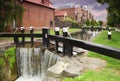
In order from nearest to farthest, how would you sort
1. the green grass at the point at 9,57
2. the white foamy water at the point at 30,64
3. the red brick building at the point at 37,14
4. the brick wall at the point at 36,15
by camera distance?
the white foamy water at the point at 30,64
the green grass at the point at 9,57
the red brick building at the point at 37,14
the brick wall at the point at 36,15

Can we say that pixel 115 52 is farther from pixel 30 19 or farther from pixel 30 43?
pixel 30 19

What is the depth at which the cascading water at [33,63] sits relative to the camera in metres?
9.47

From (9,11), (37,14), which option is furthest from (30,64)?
(37,14)

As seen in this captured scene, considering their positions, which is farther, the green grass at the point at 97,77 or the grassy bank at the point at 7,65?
the grassy bank at the point at 7,65

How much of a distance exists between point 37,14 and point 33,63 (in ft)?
78.5

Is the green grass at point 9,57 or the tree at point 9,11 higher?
the tree at point 9,11

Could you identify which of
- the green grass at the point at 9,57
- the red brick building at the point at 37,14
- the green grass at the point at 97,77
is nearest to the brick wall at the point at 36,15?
the red brick building at the point at 37,14

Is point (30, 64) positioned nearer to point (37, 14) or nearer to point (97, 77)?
point (97, 77)

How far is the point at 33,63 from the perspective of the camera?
33.8 ft

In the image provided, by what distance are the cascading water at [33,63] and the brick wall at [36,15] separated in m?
18.8

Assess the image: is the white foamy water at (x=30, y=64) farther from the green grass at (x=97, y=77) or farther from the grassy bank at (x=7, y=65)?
the green grass at (x=97, y=77)

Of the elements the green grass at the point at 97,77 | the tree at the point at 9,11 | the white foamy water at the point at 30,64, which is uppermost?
the tree at the point at 9,11

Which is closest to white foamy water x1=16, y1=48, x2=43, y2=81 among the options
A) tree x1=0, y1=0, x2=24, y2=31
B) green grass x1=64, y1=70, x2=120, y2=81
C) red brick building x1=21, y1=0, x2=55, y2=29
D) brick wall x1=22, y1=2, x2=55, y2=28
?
green grass x1=64, y1=70, x2=120, y2=81

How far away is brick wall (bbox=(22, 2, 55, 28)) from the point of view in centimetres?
3048
